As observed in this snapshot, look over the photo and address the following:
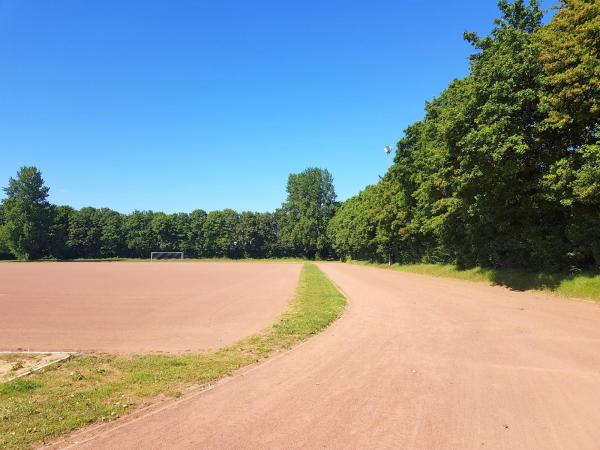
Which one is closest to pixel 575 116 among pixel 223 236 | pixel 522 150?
pixel 522 150

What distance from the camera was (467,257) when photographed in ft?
109

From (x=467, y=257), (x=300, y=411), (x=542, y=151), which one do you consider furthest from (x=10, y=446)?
(x=467, y=257)

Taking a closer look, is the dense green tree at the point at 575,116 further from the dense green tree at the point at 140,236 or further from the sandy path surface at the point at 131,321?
the dense green tree at the point at 140,236

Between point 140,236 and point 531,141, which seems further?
point 140,236

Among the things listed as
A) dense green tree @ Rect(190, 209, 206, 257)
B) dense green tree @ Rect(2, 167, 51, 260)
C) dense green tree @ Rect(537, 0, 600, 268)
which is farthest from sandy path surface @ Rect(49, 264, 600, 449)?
dense green tree @ Rect(190, 209, 206, 257)

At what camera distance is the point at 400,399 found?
20.5 ft

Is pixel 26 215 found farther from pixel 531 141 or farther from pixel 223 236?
pixel 531 141

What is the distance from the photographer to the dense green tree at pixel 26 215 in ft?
355

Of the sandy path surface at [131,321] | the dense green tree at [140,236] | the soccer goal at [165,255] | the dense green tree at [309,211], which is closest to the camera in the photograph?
the sandy path surface at [131,321]

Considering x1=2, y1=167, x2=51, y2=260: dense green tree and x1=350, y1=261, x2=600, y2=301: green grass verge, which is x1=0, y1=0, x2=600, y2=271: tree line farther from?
x1=2, y1=167, x2=51, y2=260: dense green tree

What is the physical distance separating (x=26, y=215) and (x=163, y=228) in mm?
35319

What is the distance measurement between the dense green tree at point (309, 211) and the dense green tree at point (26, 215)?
6128cm

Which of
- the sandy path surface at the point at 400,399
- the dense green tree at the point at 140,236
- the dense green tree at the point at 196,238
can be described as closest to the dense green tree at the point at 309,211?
the dense green tree at the point at 196,238

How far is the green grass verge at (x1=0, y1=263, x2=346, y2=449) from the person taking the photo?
Result: 5387 millimetres
